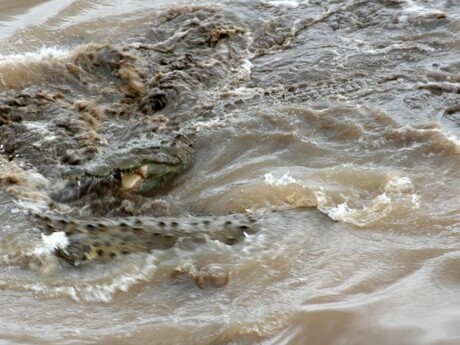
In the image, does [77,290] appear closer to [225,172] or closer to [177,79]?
[225,172]

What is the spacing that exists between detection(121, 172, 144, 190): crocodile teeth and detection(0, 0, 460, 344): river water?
Answer: 17 cm

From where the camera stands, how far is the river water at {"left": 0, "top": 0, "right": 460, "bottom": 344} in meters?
2.67

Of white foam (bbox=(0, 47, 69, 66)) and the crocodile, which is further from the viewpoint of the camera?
white foam (bbox=(0, 47, 69, 66))

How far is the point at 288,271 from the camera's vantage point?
2.96 m

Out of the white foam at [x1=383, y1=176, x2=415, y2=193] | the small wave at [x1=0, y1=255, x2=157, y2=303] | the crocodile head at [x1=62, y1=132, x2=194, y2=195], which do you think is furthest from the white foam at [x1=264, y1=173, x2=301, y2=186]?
the small wave at [x1=0, y1=255, x2=157, y2=303]

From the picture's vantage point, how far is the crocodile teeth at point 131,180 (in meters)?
3.88

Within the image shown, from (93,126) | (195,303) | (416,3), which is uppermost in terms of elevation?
(416,3)

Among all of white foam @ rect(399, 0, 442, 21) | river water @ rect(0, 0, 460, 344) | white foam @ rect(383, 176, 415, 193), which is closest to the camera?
river water @ rect(0, 0, 460, 344)

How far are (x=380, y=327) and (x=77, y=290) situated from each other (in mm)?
1348

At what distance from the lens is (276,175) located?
12.6 feet

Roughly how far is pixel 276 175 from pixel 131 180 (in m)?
0.87

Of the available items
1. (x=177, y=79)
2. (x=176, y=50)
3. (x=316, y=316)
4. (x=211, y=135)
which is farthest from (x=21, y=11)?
(x=316, y=316)

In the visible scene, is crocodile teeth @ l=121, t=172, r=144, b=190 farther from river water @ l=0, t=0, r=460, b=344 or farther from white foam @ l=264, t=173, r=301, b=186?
white foam @ l=264, t=173, r=301, b=186

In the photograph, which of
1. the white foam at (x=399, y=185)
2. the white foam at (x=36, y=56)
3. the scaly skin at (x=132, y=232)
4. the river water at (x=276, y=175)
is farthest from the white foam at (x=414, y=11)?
the scaly skin at (x=132, y=232)
